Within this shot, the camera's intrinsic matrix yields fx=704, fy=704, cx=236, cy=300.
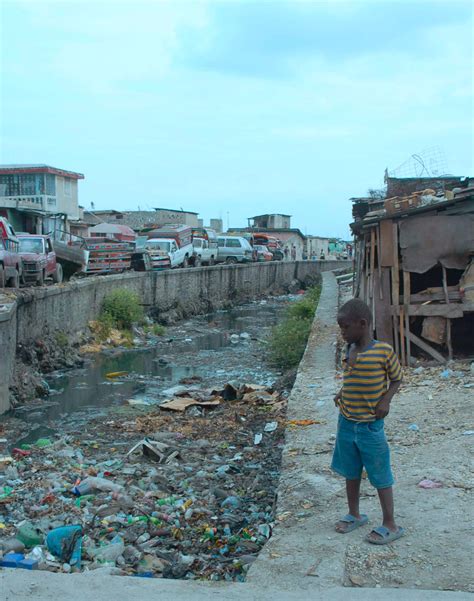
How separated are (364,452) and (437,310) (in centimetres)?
675

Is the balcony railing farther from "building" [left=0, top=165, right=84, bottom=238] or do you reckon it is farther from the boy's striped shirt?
the boy's striped shirt

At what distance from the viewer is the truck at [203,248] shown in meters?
38.4

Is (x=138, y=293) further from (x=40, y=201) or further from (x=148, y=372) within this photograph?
(x=40, y=201)

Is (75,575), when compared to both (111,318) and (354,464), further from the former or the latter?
(111,318)

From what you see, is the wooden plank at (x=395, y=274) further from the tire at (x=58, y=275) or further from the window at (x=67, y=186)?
the window at (x=67, y=186)

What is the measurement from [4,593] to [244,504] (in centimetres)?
292

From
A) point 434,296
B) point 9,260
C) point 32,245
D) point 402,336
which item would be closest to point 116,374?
point 9,260

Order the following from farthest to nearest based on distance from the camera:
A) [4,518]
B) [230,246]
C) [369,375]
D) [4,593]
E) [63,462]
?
[230,246] → [63,462] → [4,518] → [369,375] → [4,593]

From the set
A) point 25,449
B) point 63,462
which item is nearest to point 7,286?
point 25,449

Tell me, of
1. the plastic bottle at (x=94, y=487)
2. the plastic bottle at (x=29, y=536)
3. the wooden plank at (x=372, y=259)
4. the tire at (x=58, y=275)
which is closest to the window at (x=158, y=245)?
the tire at (x=58, y=275)

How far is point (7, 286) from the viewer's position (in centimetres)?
1827

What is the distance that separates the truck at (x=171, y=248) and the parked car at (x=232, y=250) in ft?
21.0

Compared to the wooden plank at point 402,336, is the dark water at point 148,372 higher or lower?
lower

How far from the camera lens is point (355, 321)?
4648 millimetres
